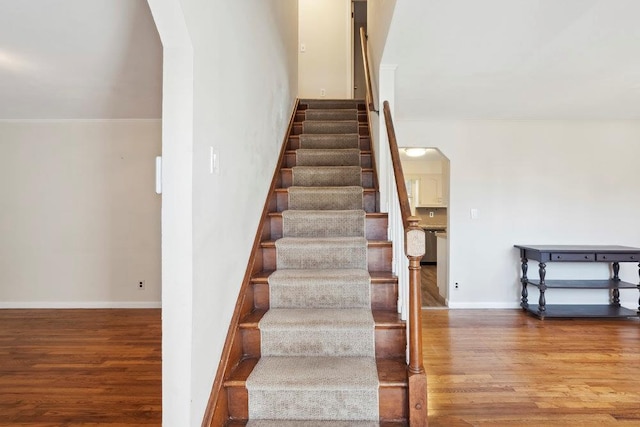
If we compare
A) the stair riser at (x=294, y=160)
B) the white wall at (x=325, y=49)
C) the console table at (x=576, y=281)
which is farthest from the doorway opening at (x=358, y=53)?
the console table at (x=576, y=281)

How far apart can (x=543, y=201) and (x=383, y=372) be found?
11.5ft

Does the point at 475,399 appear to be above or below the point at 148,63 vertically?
below

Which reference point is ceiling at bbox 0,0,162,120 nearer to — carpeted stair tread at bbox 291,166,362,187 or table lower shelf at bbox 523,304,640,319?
carpeted stair tread at bbox 291,166,362,187

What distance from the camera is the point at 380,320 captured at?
1912 millimetres

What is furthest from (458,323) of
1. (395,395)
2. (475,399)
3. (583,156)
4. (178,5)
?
(178,5)

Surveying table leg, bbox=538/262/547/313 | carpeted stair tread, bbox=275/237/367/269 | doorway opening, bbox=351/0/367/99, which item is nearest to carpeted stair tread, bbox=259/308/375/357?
carpeted stair tread, bbox=275/237/367/269

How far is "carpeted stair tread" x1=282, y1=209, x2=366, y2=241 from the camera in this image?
264cm

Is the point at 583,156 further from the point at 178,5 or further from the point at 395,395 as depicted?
the point at 178,5

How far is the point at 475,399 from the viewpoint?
6.97 feet

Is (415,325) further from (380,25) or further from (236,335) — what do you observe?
(380,25)

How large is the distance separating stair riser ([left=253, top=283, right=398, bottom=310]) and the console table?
8.26 feet

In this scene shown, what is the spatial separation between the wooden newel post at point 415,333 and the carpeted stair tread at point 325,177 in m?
1.59

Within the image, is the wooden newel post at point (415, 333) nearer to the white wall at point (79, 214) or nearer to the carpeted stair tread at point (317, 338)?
the carpeted stair tread at point (317, 338)

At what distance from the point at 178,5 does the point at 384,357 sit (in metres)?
1.86
